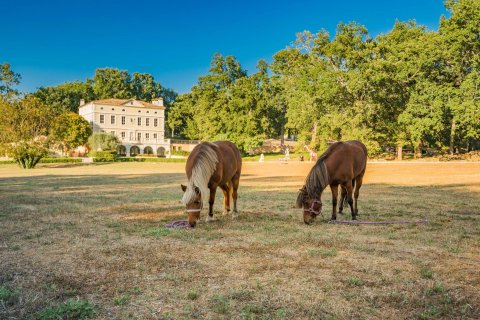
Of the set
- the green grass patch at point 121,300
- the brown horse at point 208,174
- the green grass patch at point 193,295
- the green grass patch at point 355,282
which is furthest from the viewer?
the brown horse at point 208,174

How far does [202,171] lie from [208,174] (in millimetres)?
219

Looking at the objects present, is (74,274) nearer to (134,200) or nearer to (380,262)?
(380,262)

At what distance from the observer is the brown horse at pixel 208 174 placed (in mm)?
8914

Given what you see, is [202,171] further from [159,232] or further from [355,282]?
[355,282]

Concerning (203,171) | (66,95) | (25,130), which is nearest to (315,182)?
(203,171)

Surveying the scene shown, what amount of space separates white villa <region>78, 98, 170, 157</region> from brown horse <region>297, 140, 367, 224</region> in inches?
3085

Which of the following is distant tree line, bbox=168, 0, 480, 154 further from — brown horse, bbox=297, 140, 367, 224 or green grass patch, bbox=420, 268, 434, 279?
green grass patch, bbox=420, 268, 434, 279

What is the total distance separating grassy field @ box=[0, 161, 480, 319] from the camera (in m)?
4.48

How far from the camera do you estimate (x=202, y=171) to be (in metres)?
9.17

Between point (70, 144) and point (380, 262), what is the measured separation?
244ft

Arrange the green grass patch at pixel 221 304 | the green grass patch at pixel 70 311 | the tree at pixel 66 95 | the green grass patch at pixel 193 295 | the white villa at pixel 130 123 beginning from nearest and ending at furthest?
the green grass patch at pixel 70 311, the green grass patch at pixel 221 304, the green grass patch at pixel 193 295, the white villa at pixel 130 123, the tree at pixel 66 95

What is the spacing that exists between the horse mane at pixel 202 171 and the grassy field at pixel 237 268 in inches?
31.0

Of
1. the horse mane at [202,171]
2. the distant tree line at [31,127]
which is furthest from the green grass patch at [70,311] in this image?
the distant tree line at [31,127]

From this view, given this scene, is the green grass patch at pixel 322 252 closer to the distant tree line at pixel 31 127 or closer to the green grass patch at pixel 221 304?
the green grass patch at pixel 221 304
